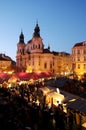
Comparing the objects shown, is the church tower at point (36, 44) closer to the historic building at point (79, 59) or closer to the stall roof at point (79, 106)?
the historic building at point (79, 59)

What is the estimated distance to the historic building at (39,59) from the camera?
99812 mm

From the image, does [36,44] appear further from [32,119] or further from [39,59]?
[32,119]

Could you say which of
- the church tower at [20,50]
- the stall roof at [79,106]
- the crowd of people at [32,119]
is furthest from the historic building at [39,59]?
the crowd of people at [32,119]

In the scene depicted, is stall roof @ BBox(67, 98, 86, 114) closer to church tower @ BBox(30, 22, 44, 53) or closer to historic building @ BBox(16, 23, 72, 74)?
historic building @ BBox(16, 23, 72, 74)

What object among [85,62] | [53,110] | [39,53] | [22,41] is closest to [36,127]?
[53,110]

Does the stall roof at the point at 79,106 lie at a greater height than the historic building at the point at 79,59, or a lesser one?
lesser

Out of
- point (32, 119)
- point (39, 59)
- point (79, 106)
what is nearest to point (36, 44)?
point (39, 59)

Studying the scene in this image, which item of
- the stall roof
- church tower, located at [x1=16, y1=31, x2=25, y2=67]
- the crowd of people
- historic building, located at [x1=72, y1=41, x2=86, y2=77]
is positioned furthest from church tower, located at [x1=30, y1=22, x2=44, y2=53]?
the stall roof

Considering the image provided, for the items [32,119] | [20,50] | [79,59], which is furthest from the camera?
[20,50]

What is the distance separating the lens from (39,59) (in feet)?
327

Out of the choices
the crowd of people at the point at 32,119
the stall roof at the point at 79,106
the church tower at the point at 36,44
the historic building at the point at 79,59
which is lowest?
the crowd of people at the point at 32,119

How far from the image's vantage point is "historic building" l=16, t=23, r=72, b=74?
99812mm

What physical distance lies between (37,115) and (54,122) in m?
3.38

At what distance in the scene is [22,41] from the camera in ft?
391
